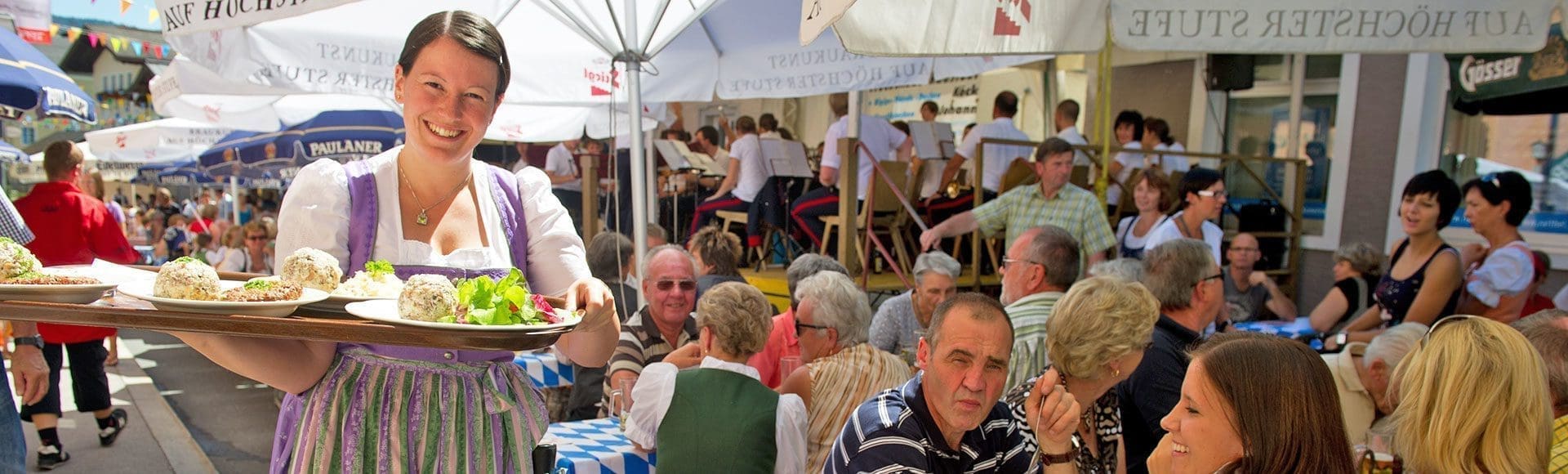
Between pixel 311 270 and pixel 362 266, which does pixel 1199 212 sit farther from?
pixel 311 270

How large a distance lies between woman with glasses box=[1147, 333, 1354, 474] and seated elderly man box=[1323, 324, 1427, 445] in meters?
2.13

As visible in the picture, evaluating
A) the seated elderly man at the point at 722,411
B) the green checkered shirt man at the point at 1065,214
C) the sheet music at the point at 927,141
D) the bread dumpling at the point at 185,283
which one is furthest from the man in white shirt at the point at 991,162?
the bread dumpling at the point at 185,283

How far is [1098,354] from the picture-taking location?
299 cm

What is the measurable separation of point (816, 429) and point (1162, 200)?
3.67m

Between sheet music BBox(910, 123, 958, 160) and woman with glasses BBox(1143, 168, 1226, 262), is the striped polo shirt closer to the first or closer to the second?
woman with glasses BBox(1143, 168, 1226, 262)

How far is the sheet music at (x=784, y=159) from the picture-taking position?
360 inches

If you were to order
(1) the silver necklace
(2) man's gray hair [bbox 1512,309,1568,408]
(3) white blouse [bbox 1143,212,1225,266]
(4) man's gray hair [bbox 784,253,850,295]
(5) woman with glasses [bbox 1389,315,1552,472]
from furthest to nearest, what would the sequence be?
(3) white blouse [bbox 1143,212,1225,266]
(4) man's gray hair [bbox 784,253,850,295]
(2) man's gray hair [bbox 1512,309,1568,408]
(5) woman with glasses [bbox 1389,315,1552,472]
(1) the silver necklace

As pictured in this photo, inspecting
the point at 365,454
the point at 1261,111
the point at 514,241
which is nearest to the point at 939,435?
the point at 514,241

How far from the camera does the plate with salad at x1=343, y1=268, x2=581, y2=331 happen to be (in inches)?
63.6

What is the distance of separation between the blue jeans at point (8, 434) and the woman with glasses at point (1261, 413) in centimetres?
301

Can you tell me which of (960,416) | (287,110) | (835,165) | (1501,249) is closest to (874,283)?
(835,165)

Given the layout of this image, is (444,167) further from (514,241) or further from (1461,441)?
(1461,441)

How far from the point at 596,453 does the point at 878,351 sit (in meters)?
1.14

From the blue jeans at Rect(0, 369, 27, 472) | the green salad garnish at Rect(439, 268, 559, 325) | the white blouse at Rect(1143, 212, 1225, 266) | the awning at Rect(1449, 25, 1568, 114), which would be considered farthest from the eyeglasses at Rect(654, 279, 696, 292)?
the awning at Rect(1449, 25, 1568, 114)
